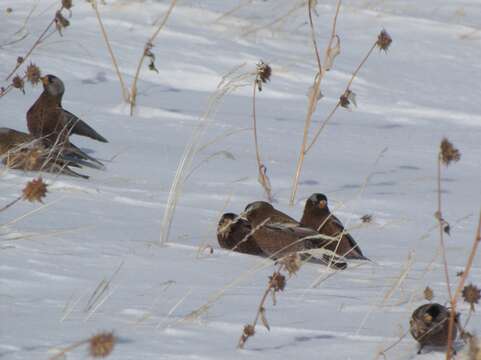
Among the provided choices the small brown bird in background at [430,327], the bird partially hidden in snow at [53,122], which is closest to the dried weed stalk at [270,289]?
the small brown bird in background at [430,327]

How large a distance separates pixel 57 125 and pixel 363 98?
3006mm

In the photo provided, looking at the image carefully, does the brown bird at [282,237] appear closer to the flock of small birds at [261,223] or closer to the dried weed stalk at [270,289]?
the flock of small birds at [261,223]

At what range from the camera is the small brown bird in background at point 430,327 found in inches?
110

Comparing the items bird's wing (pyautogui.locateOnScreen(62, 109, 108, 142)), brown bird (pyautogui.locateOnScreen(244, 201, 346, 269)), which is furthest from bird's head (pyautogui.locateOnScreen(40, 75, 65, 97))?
brown bird (pyautogui.locateOnScreen(244, 201, 346, 269))

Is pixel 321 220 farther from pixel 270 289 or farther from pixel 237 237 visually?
pixel 270 289

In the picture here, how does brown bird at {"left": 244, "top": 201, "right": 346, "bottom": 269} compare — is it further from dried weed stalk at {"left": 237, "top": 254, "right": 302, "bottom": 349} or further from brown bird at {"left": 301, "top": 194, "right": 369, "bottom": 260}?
dried weed stalk at {"left": 237, "top": 254, "right": 302, "bottom": 349}

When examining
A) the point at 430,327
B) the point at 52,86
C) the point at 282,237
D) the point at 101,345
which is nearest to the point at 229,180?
the point at 52,86

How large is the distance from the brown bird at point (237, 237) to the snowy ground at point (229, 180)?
0.05 meters

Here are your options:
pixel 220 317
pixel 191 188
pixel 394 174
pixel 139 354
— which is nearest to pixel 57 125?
pixel 191 188

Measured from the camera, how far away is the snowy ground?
9.34 feet

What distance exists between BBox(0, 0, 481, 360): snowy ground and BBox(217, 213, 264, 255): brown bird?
0.05m

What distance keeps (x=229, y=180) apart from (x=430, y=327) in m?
2.83

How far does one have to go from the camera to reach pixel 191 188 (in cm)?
527

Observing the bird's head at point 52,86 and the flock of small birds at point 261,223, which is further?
the bird's head at point 52,86
